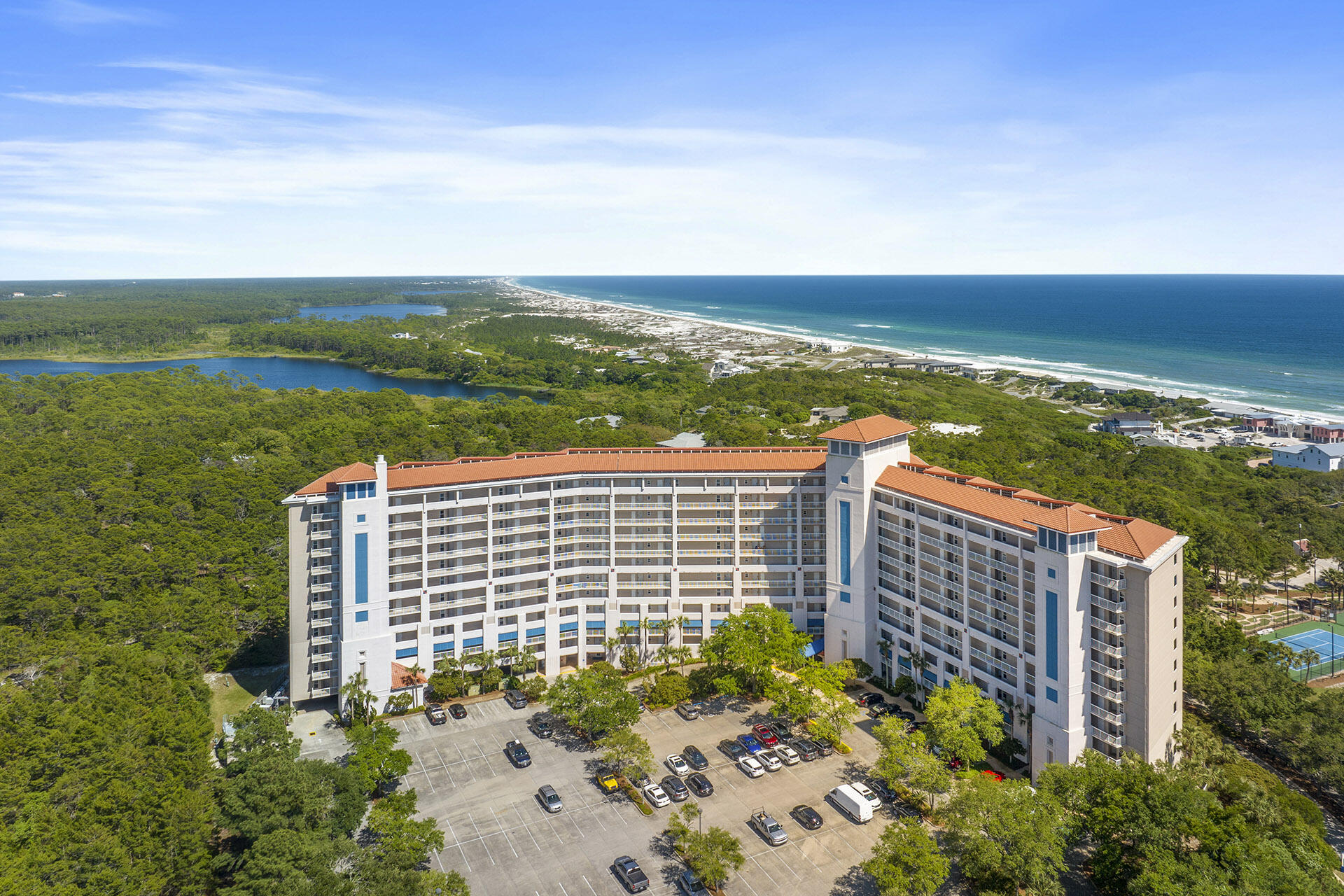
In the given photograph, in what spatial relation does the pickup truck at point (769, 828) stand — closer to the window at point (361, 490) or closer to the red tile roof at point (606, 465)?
the red tile roof at point (606, 465)

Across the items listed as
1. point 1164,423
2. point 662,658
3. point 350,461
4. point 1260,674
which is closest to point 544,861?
point 662,658

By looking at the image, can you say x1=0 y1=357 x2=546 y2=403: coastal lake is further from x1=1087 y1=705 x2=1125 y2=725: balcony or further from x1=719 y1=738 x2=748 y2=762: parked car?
x1=1087 y1=705 x2=1125 y2=725: balcony

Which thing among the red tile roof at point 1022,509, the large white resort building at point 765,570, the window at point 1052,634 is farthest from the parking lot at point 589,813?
the red tile roof at point 1022,509

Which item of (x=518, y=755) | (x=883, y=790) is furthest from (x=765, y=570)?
(x=518, y=755)

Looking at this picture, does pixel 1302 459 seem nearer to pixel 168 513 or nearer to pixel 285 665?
pixel 285 665

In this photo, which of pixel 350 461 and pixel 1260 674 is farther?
pixel 350 461

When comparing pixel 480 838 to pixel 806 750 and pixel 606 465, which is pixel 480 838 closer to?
pixel 806 750
